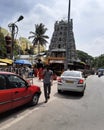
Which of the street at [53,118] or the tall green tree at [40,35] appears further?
the tall green tree at [40,35]

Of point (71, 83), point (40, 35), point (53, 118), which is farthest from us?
point (40, 35)

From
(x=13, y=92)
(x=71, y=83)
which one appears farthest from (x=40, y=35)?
(x=13, y=92)

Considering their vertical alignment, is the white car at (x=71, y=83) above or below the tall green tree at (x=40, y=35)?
below

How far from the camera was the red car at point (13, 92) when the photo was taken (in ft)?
26.3

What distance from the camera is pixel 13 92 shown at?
336 inches

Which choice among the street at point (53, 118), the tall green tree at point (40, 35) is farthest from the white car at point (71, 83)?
the tall green tree at point (40, 35)

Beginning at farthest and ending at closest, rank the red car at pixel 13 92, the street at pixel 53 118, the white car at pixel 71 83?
the white car at pixel 71 83 < the red car at pixel 13 92 < the street at pixel 53 118

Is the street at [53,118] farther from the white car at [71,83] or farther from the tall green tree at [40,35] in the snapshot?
the tall green tree at [40,35]

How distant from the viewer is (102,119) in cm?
865

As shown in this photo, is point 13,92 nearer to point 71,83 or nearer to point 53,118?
point 53,118

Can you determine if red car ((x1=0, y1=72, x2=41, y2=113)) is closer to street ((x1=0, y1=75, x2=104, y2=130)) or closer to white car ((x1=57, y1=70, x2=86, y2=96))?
street ((x1=0, y1=75, x2=104, y2=130))

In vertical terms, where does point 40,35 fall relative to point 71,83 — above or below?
above

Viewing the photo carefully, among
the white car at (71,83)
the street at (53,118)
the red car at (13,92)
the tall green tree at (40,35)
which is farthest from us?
the tall green tree at (40,35)

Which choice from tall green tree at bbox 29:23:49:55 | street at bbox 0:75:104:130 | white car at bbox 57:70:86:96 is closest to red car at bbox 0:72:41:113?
street at bbox 0:75:104:130
